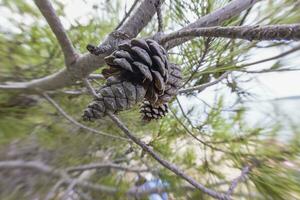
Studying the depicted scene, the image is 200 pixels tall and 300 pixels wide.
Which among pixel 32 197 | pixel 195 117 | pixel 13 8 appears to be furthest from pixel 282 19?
pixel 32 197

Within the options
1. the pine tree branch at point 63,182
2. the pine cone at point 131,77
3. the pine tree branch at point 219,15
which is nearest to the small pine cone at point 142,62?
the pine cone at point 131,77

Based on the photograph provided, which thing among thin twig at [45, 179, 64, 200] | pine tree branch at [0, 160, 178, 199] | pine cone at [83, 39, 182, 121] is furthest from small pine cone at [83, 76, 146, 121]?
thin twig at [45, 179, 64, 200]

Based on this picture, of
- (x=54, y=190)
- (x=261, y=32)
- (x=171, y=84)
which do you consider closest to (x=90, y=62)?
(x=171, y=84)

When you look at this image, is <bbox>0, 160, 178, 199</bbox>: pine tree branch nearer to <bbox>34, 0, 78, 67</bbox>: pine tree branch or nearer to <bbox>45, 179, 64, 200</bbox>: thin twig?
<bbox>45, 179, 64, 200</bbox>: thin twig

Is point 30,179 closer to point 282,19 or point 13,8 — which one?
point 13,8

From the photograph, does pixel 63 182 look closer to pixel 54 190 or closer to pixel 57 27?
pixel 54 190

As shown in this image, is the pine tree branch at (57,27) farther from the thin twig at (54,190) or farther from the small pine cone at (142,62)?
the thin twig at (54,190)
